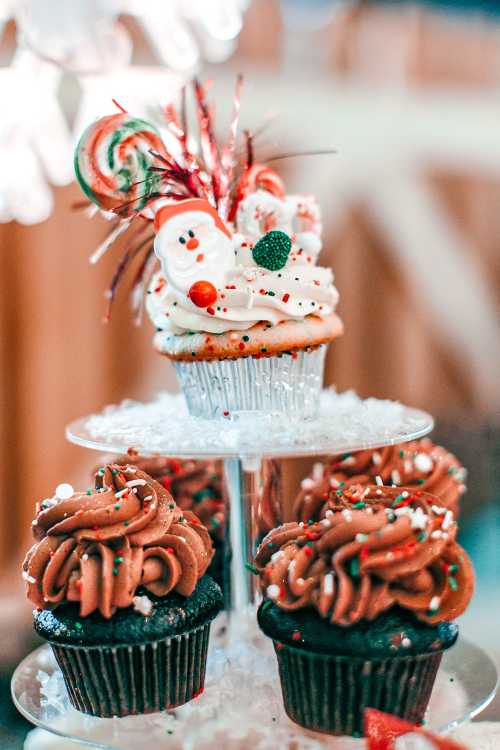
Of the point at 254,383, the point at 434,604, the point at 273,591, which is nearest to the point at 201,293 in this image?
the point at 254,383

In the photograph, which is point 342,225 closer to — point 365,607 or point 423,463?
point 423,463

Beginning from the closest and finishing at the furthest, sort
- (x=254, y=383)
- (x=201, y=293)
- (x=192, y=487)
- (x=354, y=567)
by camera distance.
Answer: (x=354, y=567), (x=201, y=293), (x=254, y=383), (x=192, y=487)

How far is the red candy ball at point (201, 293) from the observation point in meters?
1.50

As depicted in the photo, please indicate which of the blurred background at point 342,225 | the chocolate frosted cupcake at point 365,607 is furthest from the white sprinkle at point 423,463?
the blurred background at point 342,225

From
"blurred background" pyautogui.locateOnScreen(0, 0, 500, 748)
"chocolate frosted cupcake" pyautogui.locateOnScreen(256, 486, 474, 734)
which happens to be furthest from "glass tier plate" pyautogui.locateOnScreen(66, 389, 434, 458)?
"blurred background" pyautogui.locateOnScreen(0, 0, 500, 748)

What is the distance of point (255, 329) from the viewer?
1.55 metres

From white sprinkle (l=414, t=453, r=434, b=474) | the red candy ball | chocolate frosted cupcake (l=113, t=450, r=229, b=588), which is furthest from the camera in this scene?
chocolate frosted cupcake (l=113, t=450, r=229, b=588)

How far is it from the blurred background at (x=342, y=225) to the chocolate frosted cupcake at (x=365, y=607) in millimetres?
1335

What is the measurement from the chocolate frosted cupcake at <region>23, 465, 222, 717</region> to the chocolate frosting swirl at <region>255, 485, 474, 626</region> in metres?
0.16

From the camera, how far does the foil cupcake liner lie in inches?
62.6

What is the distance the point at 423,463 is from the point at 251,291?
461 millimetres

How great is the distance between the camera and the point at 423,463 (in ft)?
5.46

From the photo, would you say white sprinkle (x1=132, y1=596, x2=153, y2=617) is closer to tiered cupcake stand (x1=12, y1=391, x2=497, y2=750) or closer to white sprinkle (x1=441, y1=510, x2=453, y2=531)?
tiered cupcake stand (x1=12, y1=391, x2=497, y2=750)

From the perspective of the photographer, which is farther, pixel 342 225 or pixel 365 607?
pixel 342 225
